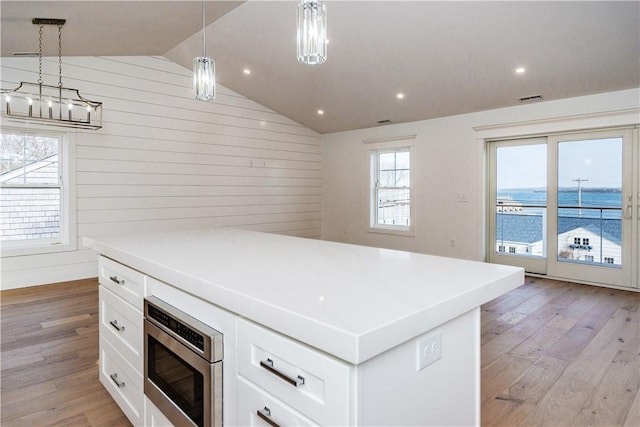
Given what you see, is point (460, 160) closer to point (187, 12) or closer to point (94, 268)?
point (187, 12)

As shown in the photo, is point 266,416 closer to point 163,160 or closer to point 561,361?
point 561,361

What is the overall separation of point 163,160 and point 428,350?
5.36 metres

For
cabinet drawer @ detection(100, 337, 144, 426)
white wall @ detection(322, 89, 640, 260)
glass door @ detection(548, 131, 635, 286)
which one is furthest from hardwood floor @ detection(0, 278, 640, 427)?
white wall @ detection(322, 89, 640, 260)

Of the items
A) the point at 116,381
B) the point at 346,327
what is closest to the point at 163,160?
the point at 116,381

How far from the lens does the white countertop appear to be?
32.0 inches

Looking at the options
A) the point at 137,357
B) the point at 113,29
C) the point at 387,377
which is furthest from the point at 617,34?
the point at 113,29

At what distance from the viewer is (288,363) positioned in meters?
0.92

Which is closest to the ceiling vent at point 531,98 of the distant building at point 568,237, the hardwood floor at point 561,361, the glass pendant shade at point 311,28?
the distant building at point 568,237

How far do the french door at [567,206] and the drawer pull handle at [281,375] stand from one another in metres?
5.11

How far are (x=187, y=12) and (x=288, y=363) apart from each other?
4.19m

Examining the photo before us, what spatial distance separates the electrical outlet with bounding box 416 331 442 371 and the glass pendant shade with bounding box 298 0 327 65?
1.53m

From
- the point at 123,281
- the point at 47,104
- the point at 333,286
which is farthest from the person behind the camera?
the point at 47,104

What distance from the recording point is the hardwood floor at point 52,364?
199 cm

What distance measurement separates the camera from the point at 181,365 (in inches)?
52.8
